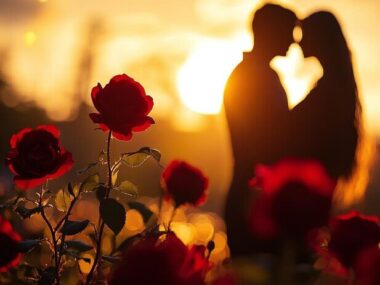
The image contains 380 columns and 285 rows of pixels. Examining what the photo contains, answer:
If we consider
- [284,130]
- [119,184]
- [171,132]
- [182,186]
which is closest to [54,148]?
[119,184]

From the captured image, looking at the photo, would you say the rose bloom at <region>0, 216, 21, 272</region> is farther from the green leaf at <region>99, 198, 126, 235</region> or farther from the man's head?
the man's head

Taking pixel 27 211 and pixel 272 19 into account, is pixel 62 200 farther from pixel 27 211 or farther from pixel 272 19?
pixel 272 19

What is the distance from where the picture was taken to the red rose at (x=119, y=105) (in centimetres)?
179

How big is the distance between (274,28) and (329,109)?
380 millimetres

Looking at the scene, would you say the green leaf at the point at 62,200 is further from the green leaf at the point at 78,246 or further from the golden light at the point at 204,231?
the golden light at the point at 204,231

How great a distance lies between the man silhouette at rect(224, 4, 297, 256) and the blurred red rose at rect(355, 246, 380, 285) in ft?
5.15

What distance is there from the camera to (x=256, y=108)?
9.45 feet

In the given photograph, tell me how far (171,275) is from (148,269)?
44 mm

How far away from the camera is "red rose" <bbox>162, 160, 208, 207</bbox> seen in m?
2.06

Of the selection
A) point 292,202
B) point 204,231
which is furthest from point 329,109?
point 204,231

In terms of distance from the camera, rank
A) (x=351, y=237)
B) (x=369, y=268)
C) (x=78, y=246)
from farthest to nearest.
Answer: (x=78, y=246)
(x=351, y=237)
(x=369, y=268)

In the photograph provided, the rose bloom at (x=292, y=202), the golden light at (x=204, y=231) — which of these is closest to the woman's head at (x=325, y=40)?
the golden light at (x=204, y=231)

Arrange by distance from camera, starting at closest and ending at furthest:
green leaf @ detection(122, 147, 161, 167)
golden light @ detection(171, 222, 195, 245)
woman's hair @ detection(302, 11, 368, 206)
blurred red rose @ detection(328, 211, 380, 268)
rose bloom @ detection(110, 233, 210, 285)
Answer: rose bloom @ detection(110, 233, 210, 285), blurred red rose @ detection(328, 211, 380, 268), golden light @ detection(171, 222, 195, 245), green leaf @ detection(122, 147, 161, 167), woman's hair @ detection(302, 11, 368, 206)

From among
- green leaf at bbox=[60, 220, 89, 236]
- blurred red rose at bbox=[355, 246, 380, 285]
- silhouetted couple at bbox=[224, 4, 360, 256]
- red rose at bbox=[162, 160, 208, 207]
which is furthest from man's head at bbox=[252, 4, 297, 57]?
blurred red rose at bbox=[355, 246, 380, 285]
